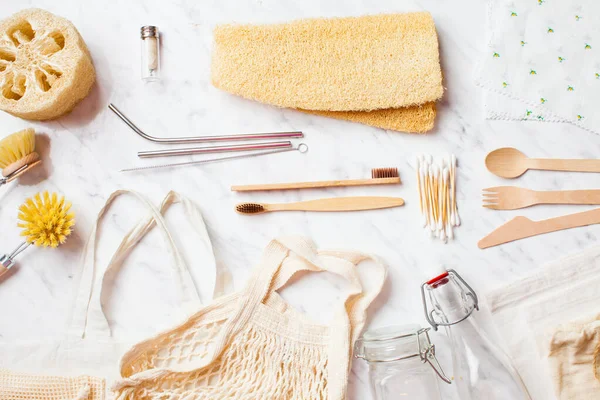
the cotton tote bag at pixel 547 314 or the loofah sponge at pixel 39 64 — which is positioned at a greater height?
the loofah sponge at pixel 39 64

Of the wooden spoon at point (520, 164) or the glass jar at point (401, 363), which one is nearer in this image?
the glass jar at point (401, 363)

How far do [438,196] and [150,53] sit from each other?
1.86ft

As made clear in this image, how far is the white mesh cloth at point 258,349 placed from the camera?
905 millimetres

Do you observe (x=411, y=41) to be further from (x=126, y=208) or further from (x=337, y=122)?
(x=126, y=208)

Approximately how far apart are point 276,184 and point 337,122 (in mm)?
157

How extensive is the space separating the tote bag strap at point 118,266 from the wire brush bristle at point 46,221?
0.19ft

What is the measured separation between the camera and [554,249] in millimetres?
982

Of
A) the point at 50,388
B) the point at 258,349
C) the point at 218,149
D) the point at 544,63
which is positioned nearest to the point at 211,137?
the point at 218,149

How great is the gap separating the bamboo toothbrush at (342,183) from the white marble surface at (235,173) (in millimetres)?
17

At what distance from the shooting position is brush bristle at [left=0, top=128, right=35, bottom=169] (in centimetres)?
97

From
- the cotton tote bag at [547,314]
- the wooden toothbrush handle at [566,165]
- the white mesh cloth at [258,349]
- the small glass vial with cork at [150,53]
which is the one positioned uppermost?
the small glass vial with cork at [150,53]

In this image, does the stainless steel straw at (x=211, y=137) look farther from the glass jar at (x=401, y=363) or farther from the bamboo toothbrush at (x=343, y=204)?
the glass jar at (x=401, y=363)

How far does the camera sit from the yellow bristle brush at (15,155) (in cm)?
97

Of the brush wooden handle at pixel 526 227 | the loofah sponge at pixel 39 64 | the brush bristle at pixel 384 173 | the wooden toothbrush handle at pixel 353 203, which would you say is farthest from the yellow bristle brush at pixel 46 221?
the brush wooden handle at pixel 526 227
